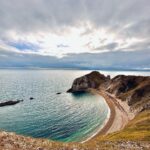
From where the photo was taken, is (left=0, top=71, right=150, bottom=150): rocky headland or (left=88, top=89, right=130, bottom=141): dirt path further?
(left=88, top=89, right=130, bottom=141): dirt path

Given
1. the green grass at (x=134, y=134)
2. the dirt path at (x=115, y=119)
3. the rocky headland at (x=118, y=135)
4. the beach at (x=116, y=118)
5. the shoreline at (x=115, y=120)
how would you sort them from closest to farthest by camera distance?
1. the rocky headland at (x=118, y=135)
2. the green grass at (x=134, y=134)
3. the shoreline at (x=115, y=120)
4. the beach at (x=116, y=118)
5. the dirt path at (x=115, y=119)

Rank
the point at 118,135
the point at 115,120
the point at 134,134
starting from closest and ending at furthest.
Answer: the point at 134,134 < the point at 118,135 < the point at 115,120

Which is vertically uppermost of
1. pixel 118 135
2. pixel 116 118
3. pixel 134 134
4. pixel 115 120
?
pixel 134 134

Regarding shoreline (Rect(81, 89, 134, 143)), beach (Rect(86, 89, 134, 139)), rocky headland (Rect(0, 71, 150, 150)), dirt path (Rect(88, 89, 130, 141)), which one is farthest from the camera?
dirt path (Rect(88, 89, 130, 141))

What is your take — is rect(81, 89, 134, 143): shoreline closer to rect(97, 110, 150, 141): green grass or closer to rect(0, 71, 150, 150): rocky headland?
rect(0, 71, 150, 150): rocky headland

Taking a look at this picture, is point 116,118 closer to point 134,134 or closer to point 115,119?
point 115,119

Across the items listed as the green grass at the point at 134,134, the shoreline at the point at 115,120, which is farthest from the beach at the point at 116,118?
the green grass at the point at 134,134

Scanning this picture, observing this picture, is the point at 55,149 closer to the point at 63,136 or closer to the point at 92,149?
the point at 92,149

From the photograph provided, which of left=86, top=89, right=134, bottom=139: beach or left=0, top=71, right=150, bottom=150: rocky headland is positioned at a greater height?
left=0, top=71, right=150, bottom=150: rocky headland

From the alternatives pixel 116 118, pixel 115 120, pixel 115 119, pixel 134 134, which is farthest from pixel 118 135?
pixel 116 118

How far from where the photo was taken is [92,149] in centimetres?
3017

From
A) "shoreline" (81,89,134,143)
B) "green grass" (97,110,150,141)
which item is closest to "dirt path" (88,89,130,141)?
"shoreline" (81,89,134,143)

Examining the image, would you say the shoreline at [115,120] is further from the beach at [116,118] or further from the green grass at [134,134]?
the green grass at [134,134]

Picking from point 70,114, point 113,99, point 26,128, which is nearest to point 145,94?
point 113,99
